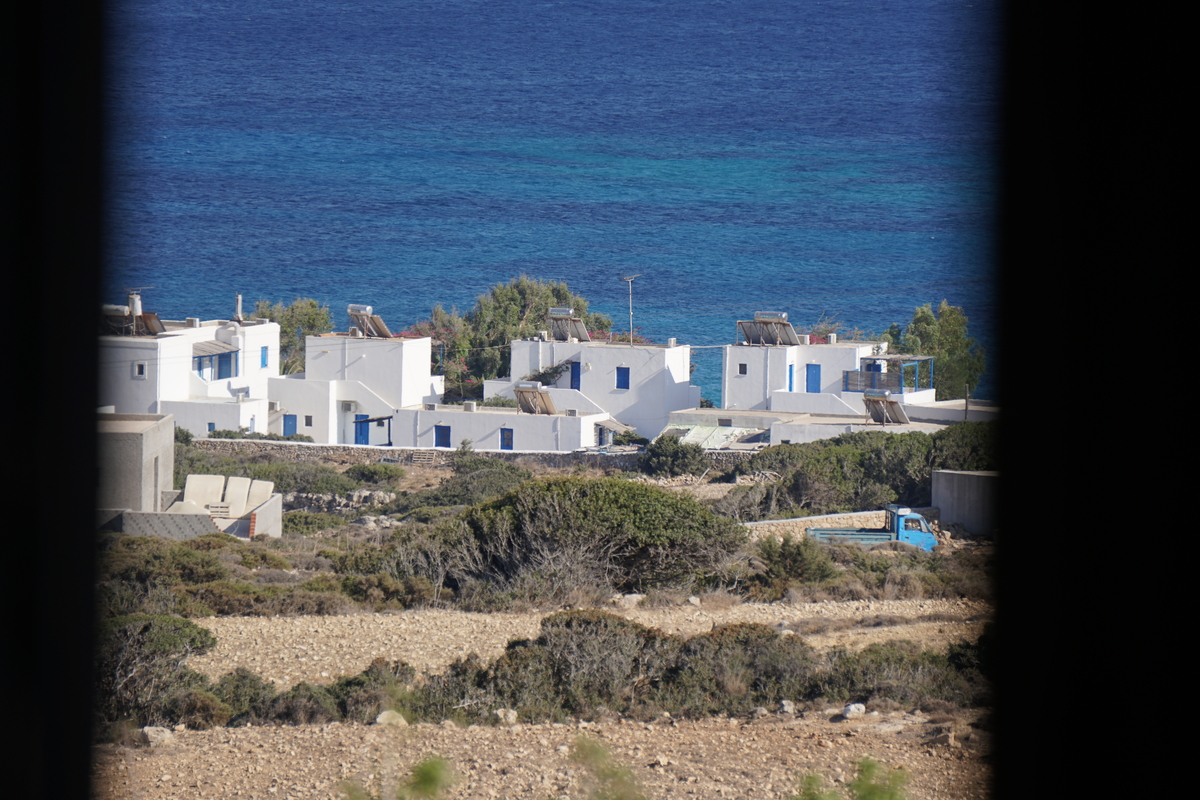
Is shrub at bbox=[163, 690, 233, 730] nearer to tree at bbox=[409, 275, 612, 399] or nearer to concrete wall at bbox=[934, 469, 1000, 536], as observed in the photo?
concrete wall at bbox=[934, 469, 1000, 536]

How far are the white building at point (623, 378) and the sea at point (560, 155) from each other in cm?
2998

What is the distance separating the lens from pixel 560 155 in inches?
2899

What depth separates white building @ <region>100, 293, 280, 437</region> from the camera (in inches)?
779

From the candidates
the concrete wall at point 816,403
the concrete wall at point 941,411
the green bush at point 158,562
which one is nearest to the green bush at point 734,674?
the green bush at point 158,562

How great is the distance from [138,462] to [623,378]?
13.2 metres

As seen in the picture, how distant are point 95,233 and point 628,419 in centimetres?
1929

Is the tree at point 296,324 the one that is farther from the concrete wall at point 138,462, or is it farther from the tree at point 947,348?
the concrete wall at point 138,462

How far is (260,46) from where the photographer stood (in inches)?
2972

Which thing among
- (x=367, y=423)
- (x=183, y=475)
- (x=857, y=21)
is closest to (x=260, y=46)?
(x=857, y=21)

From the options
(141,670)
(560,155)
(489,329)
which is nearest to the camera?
(141,670)

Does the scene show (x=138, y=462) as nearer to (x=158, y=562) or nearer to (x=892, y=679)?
(x=158, y=562)

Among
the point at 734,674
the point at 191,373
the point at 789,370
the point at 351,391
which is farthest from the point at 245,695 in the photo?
the point at 789,370

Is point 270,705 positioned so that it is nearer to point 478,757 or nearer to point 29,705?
point 478,757

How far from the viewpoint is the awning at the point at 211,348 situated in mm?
20812
